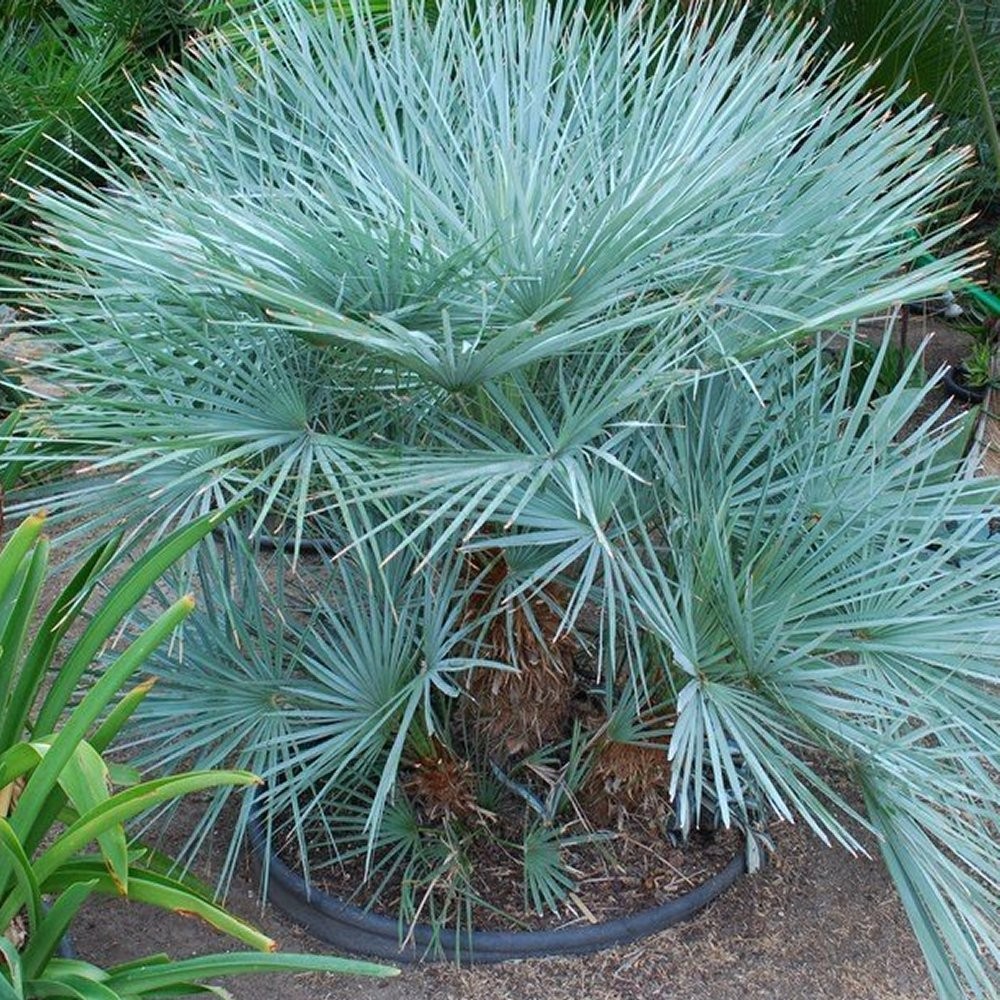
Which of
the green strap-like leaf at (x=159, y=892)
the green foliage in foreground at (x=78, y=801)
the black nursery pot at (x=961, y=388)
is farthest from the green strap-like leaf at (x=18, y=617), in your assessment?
the black nursery pot at (x=961, y=388)

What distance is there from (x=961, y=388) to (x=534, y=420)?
295 centimetres

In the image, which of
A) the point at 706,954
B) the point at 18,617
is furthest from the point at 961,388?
Result: the point at 18,617

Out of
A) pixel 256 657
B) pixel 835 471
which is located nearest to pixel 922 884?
pixel 835 471

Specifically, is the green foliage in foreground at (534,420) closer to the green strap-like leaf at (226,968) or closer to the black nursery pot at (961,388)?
the green strap-like leaf at (226,968)

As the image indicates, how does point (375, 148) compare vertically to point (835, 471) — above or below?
above

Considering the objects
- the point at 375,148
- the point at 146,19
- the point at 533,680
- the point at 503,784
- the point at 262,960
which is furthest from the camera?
the point at 146,19

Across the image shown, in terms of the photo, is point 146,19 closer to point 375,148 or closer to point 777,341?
point 375,148

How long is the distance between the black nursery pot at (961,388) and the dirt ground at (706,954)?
2245 mm

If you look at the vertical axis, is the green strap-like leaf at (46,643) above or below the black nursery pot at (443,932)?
Result: above

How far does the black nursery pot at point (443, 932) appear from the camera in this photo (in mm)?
2229

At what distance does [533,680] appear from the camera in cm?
223

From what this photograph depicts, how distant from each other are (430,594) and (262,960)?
58 cm

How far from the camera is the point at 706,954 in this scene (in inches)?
90.0

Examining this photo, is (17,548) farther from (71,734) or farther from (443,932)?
(443,932)
